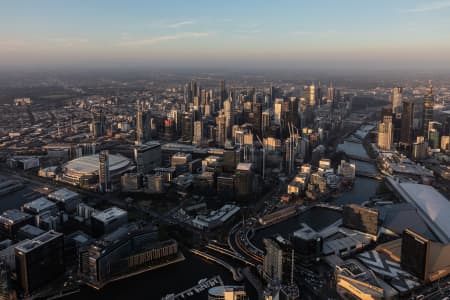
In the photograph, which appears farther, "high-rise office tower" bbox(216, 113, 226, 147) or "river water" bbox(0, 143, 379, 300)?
"high-rise office tower" bbox(216, 113, 226, 147)

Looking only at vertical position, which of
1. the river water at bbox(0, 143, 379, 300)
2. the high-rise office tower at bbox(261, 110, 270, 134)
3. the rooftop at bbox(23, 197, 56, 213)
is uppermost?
the high-rise office tower at bbox(261, 110, 270, 134)

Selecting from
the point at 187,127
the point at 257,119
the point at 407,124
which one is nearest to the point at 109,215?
the point at 187,127

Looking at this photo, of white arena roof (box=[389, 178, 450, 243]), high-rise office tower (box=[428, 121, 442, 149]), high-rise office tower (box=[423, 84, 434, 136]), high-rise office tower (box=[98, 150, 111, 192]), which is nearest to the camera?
white arena roof (box=[389, 178, 450, 243])

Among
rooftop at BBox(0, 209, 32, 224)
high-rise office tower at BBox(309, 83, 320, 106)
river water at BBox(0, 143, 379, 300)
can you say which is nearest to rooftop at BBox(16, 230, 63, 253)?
river water at BBox(0, 143, 379, 300)

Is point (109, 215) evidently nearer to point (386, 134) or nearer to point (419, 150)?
point (419, 150)

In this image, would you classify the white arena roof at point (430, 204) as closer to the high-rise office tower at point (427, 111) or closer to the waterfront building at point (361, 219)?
the waterfront building at point (361, 219)

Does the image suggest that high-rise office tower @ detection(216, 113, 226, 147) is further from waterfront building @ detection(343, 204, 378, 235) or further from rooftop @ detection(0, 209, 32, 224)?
rooftop @ detection(0, 209, 32, 224)
